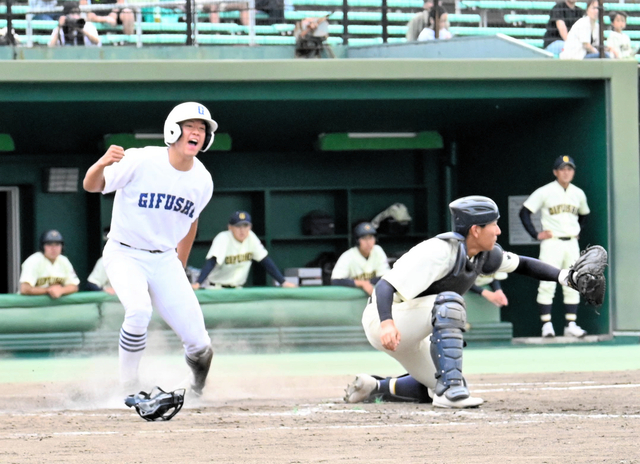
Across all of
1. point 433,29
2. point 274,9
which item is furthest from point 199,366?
point 274,9

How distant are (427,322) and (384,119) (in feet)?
22.4

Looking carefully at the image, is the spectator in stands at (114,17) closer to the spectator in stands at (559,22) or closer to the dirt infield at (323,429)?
the spectator in stands at (559,22)

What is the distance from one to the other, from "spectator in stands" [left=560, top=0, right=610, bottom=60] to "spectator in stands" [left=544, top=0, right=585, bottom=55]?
1.85ft

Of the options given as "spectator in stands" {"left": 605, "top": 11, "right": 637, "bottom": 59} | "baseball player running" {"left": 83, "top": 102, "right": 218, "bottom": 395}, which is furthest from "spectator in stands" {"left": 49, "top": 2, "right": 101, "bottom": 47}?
"baseball player running" {"left": 83, "top": 102, "right": 218, "bottom": 395}

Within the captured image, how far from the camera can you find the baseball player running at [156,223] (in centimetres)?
557

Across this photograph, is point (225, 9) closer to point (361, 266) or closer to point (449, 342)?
point (361, 266)

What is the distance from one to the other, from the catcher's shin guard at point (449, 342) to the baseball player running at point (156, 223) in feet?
4.19

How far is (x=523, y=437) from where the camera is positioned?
14.4 ft

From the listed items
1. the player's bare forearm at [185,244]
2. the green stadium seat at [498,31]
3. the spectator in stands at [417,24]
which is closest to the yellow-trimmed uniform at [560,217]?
the spectator in stands at [417,24]

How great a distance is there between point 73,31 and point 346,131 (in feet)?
11.2

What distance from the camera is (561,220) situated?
10.8 meters

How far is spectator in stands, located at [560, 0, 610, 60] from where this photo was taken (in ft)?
37.2

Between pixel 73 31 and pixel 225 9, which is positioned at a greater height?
pixel 225 9

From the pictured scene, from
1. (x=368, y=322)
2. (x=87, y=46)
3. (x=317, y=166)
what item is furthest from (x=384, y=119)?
(x=368, y=322)
